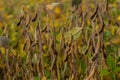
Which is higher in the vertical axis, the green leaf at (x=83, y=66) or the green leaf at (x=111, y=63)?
the green leaf at (x=111, y=63)

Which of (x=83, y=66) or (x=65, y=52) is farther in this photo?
(x=83, y=66)

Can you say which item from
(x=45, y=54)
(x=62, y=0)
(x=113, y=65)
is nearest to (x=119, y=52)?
(x=113, y=65)

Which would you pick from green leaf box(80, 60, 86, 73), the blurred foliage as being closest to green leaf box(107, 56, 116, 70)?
the blurred foliage

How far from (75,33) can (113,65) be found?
6.5 inches

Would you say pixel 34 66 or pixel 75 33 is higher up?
pixel 75 33

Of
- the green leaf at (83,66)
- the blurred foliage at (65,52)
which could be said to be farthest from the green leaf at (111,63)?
the green leaf at (83,66)

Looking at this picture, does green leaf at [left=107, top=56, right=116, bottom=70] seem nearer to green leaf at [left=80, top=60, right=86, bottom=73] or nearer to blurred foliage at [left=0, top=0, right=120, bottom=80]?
blurred foliage at [left=0, top=0, right=120, bottom=80]

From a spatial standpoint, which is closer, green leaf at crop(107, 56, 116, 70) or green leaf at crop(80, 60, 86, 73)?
green leaf at crop(107, 56, 116, 70)

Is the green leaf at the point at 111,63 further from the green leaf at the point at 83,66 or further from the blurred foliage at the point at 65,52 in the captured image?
the green leaf at the point at 83,66

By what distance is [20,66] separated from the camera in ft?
4.87

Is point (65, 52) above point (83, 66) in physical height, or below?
above

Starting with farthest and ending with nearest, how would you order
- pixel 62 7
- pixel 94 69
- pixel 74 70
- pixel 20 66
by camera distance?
1. pixel 62 7
2. pixel 20 66
3. pixel 74 70
4. pixel 94 69

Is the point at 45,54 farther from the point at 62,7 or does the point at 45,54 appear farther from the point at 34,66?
the point at 62,7

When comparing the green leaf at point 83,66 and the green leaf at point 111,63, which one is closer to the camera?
the green leaf at point 111,63
